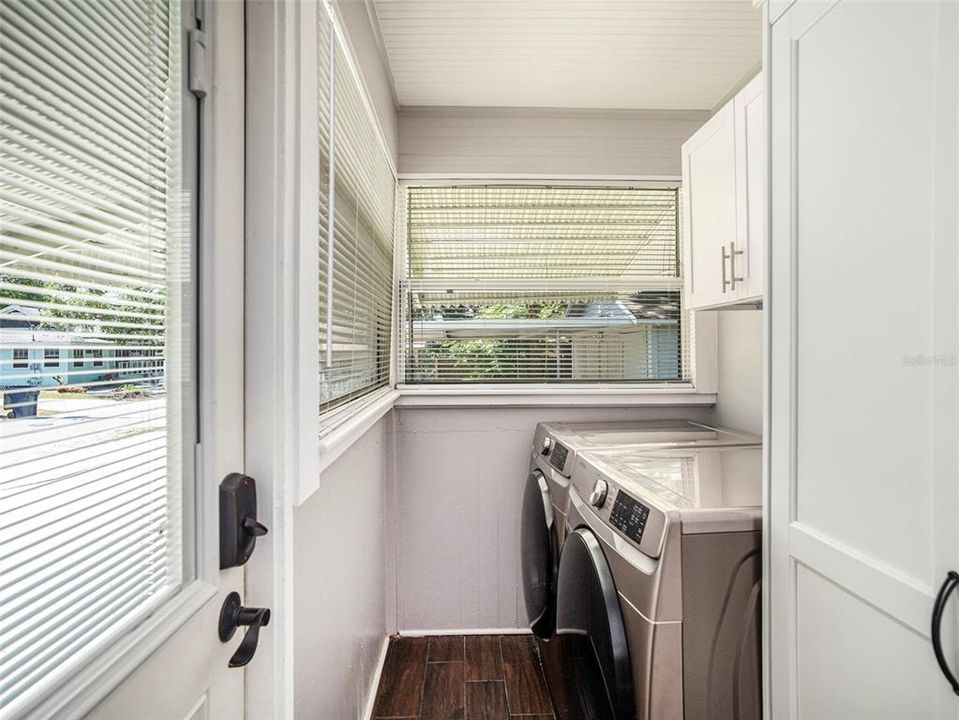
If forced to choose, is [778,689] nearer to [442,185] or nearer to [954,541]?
[954,541]

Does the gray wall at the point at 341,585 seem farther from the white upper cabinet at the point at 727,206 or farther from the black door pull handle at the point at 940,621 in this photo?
the white upper cabinet at the point at 727,206

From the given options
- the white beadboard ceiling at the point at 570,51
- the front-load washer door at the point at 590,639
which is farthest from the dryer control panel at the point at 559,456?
the white beadboard ceiling at the point at 570,51

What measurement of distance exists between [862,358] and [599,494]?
702mm

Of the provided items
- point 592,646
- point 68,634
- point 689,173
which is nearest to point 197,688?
point 68,634

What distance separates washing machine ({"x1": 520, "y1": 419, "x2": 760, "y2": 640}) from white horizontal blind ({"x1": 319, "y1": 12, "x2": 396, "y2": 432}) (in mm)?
733

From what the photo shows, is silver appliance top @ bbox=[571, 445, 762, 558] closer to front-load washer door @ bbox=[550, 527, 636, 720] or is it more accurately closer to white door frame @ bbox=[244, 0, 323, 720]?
front-load washer door @ bbox=[550, 527, 636, 720]

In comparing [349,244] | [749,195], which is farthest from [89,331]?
[749,195]

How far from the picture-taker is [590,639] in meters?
1.29

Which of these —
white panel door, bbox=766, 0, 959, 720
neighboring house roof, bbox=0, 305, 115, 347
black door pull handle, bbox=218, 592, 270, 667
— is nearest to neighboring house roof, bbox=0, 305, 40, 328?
neighboring house roof, bbox=0, 305, 115, 347

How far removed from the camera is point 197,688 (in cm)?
68

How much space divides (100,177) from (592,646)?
1.31m

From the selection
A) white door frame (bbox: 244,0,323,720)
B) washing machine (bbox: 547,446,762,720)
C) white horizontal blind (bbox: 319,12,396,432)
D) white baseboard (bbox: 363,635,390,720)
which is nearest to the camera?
white door frame (bbox: 244,0,323,720)

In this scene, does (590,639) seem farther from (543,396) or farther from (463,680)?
(543,396)

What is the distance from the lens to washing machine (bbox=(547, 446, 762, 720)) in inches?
42.0
